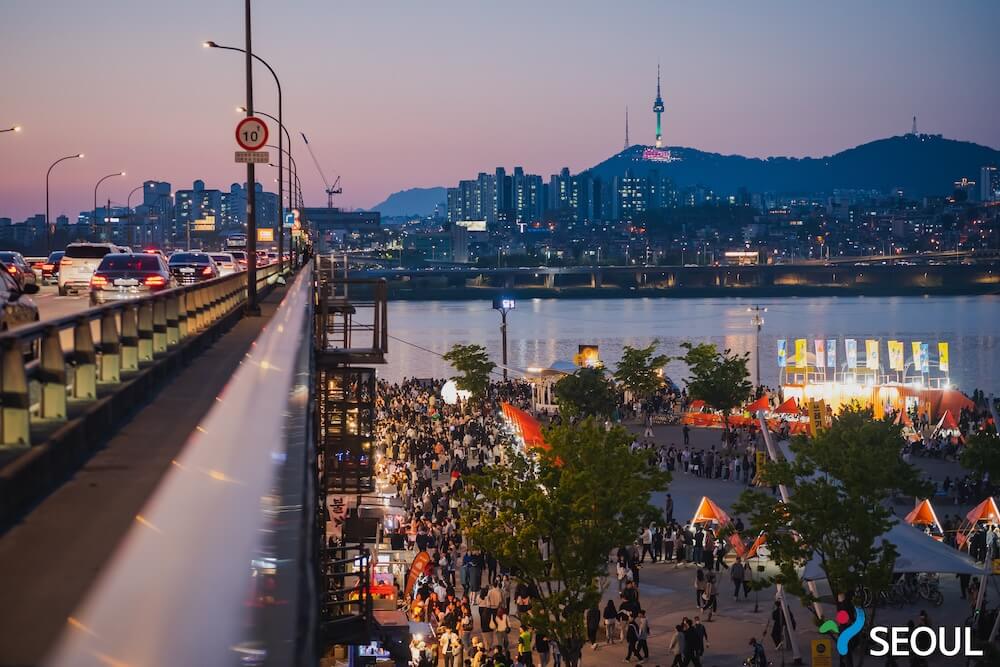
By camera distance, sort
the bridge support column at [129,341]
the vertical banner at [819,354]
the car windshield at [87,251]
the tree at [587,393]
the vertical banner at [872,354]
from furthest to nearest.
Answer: the vertical banner at [819,354] → the vertical banner at [872,354] → the tree at [587,393] → the car windshield at [87,251] → the bridge support column at [129,341]

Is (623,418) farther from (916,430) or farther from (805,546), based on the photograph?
(805,546)

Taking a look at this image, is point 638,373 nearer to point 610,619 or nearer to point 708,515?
point 708,515

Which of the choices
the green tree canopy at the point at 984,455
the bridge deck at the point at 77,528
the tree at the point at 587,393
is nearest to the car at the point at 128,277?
the bridge deck at the point at 77,528

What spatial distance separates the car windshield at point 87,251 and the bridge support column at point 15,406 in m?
30.5

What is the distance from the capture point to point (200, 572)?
166 centimetres

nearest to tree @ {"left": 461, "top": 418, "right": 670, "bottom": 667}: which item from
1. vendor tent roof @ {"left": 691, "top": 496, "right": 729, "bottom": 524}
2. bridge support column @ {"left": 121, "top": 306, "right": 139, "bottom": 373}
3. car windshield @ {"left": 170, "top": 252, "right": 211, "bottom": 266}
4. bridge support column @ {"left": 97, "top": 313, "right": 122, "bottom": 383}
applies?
vendor tent roof @ {"left": 691, "top": 496, "right": 729, "bottom": 524}

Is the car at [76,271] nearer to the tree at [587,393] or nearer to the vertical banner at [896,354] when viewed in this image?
the tree at [587,393]

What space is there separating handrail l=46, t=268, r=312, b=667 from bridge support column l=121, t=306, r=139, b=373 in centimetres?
874

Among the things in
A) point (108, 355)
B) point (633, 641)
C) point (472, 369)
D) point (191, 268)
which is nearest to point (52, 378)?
point (108, 355)

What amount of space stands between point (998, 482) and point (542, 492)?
18.7 meters

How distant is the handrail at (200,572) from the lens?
1.36 meters

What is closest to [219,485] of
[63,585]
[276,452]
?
[276,452]

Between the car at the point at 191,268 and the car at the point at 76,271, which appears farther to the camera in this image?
the car at the point at 191,268

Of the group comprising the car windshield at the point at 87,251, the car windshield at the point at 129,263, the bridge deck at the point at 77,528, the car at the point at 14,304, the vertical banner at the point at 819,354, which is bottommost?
the vertical banner at the point at 819,354
